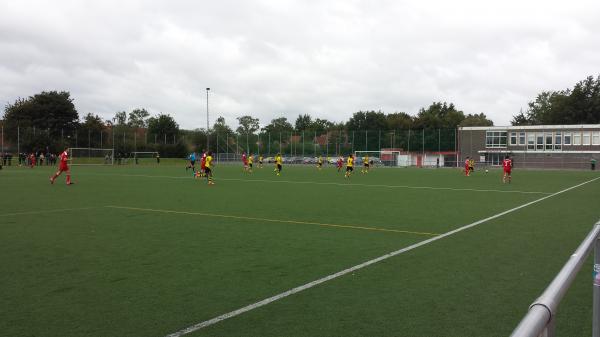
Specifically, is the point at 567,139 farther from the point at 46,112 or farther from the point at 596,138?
the point at 46,112

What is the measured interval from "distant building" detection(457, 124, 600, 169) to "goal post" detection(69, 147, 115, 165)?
174 feet

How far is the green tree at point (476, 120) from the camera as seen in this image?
114 metres

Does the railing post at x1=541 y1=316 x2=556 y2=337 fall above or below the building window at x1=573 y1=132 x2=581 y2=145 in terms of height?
below

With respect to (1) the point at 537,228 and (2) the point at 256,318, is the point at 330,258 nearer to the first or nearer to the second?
(2) the point at 256,318

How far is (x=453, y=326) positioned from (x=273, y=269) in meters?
2.81

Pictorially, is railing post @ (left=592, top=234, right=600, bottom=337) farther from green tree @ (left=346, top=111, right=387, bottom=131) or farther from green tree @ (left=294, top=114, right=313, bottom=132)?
green tree @ (left=294, top=114, right=313, bottom=132)

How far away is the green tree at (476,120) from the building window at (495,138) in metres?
35.3

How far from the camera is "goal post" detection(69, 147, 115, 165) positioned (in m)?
62.5

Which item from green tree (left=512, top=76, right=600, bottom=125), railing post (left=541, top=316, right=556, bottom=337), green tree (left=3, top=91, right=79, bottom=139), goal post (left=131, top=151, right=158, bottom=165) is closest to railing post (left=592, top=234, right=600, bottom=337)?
railing post (left=541, top=316, right=556, bottom=337)

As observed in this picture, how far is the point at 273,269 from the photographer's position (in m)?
6.74

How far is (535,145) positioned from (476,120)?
43008 mm

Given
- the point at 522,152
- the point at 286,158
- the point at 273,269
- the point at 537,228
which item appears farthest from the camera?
the point at 286,158

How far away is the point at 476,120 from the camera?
386 feet

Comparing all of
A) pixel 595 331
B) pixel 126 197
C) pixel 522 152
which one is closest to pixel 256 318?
pixel 595 331
